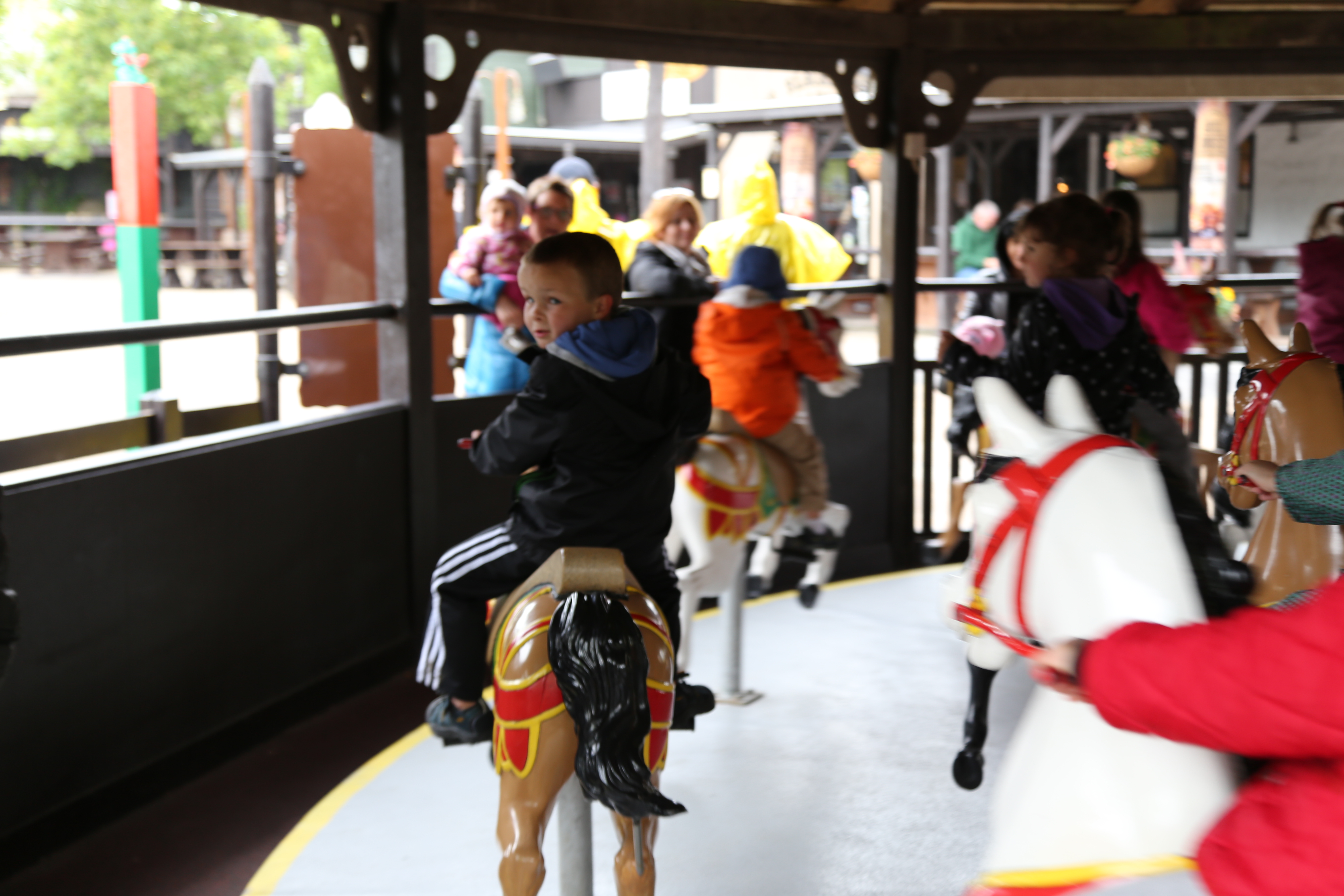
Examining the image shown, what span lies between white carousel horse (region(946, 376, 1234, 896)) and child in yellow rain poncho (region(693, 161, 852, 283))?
306 centimetres

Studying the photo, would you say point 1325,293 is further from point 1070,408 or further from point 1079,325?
point 1070,408

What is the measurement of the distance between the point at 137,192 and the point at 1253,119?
11.9 metres

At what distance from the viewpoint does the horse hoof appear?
3623 mm

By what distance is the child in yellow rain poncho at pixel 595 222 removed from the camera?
6.13 m

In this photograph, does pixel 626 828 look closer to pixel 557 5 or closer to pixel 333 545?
pixel 333 545

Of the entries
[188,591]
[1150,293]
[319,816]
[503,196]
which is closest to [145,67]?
[503,196]

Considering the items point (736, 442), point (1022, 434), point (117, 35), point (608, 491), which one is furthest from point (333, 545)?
point (117, 35)

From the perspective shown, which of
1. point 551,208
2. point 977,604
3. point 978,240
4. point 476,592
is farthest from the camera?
point 978,240

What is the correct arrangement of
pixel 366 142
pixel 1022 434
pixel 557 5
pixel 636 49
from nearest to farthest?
pixel 1022 434 < pixel 557 5 < pixel 636 49 < pixel 366 142

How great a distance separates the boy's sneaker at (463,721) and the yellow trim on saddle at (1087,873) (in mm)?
1433

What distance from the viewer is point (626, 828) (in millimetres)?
2404

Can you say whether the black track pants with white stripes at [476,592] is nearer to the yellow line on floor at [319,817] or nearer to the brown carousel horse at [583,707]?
the brown carousel horse at [583,707]

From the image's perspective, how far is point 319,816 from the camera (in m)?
3.48

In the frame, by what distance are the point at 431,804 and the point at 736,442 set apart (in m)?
1.46
